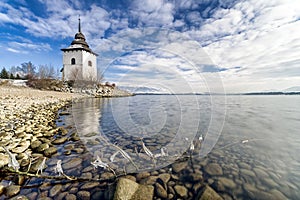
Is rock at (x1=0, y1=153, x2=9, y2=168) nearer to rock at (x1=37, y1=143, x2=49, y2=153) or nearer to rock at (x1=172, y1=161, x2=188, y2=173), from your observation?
rock at (x1=37, y1=143, x2=49, y2=153)

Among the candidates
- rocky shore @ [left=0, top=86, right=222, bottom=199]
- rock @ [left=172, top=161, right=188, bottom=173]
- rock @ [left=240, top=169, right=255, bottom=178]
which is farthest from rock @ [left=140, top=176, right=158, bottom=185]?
rock @ [left=240, top=169, right=255, bottom=178]

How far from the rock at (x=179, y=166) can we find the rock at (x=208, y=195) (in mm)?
710

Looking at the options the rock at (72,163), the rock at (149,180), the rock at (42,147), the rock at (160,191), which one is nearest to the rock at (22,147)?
the rock at (42,147)

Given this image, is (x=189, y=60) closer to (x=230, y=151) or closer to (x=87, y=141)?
(x=230, y=151)

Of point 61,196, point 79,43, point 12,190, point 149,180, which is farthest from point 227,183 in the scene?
point 79,43

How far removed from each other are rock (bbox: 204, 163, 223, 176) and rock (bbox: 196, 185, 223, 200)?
644 millimetres

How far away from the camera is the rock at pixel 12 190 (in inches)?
88.0

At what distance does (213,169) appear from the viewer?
3.23 meters

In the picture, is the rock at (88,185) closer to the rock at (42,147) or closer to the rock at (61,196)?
the rock at (61,196)

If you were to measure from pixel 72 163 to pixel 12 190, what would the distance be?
1.10m

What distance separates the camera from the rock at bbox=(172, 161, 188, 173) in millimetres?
3112

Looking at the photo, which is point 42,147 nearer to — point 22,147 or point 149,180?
point 22,147

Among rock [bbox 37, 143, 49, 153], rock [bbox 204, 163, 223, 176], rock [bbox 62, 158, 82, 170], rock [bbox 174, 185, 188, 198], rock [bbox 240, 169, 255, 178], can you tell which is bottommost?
rock [bbox 62, 158, 82, 170]

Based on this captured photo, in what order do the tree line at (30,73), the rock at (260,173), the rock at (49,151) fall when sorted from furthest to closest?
the tree line at (30,73) → the rock at (49,151) → the rock at (260,173)
